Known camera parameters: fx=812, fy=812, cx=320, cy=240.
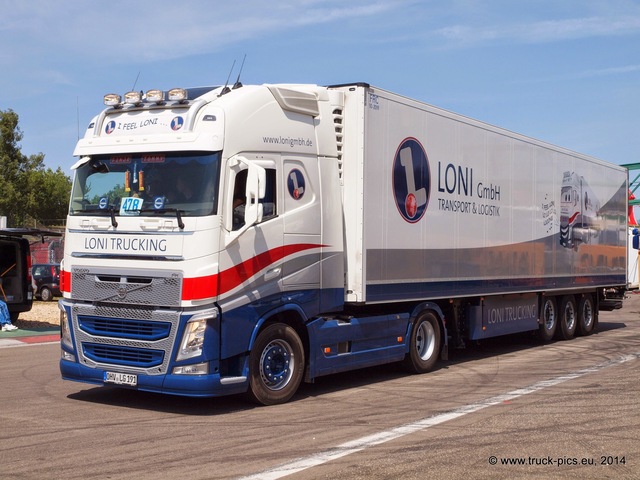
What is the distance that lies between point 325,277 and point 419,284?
2.09 m

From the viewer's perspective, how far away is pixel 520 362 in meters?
13.9

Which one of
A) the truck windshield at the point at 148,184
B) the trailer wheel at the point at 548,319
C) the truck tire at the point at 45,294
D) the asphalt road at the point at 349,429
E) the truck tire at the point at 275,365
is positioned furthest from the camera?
the truck tire at the point at 45,294

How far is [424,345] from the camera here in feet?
40.8

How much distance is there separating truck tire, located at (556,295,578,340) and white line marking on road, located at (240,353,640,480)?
582cm

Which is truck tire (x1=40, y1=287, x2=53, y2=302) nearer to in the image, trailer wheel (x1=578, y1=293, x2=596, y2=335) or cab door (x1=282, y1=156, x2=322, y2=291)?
trailer wheel (x1=578, y1=293, x2=596, y2=335)

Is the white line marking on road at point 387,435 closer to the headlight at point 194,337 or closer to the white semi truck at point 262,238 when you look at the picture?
the white semi truck at point 262,238

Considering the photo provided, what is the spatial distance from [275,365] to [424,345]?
3613 millimetres

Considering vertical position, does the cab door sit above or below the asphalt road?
above

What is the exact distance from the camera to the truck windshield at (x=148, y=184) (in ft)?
28.7

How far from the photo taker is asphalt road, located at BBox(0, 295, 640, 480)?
6656 mm

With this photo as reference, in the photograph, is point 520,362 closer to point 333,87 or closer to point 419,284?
point 419,284

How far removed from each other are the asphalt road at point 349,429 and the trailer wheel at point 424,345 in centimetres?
24

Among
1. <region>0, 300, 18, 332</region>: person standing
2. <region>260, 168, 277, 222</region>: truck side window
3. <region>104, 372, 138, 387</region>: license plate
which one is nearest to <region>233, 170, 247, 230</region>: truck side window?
<region>260, 168, 277, 222</region>: truck side window

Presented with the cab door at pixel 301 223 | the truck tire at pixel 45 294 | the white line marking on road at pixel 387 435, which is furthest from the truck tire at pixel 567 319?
the truck tire at pixel 45 294
